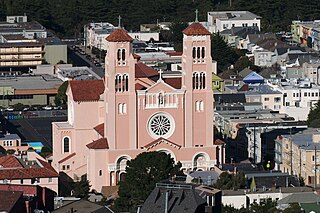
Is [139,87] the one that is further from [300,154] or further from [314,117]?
[314,117]

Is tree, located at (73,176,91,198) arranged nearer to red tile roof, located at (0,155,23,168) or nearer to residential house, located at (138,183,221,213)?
red tile roof, located at (0,155,23,168)

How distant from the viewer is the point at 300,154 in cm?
5188

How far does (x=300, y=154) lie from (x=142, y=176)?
23.9 ft

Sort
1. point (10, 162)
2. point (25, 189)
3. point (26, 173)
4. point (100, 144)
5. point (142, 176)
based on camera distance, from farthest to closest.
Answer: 1. point (100, 144)
2. point (10, 162)
3. point (26, 173)
4. point (142, 176)
5. point (25, 189)

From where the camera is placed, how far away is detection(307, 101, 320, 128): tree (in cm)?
5881

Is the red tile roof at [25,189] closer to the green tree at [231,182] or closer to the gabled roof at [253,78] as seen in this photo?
the green tree at [231,182]

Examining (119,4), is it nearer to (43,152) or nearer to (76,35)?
(76,35)

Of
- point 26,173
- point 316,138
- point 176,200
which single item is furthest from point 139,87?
point 176,200

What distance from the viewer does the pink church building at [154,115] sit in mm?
51500

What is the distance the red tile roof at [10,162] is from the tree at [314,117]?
43.6 feet

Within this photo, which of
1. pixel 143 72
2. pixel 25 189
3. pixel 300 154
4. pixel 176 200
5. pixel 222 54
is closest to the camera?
pixel 176 200

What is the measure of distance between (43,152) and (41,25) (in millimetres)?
38849

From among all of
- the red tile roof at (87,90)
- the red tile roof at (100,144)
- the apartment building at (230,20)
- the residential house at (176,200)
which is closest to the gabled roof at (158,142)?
the red tile roof at (100,144)

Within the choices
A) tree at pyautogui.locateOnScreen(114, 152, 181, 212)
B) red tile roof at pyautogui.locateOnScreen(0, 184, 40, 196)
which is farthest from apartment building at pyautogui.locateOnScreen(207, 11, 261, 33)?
red tile roof at pyautogui.locateOnScreen(0, 184, 40, 196)
